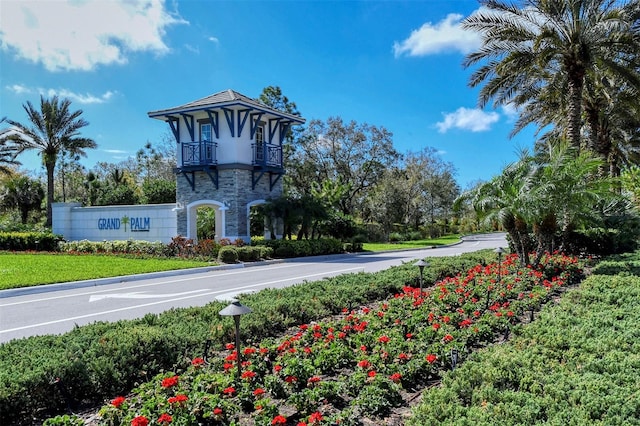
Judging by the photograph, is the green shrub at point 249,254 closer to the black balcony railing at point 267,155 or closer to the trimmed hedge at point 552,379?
the black balcony railing at point 267,155

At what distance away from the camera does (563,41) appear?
621 inches

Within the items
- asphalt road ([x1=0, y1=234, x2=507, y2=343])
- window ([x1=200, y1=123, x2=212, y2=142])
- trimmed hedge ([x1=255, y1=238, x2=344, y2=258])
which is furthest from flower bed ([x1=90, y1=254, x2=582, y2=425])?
window ([x1=200, y1=123, x2=212, y2=142])

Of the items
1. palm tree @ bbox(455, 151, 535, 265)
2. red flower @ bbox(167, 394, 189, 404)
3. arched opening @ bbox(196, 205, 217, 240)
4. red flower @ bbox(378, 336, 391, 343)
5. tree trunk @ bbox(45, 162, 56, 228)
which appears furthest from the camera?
tree trunk @ bbox(45, 162, 56, 228)

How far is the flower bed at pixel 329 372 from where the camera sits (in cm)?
384

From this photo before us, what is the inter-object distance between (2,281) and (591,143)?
69.7 feet

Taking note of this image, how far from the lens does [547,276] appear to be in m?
11.1

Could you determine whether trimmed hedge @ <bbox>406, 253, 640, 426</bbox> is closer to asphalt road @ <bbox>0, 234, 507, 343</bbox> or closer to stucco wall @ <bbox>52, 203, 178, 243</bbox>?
asphalt road @ <bbox>0, 234, 507, 343</bbox>

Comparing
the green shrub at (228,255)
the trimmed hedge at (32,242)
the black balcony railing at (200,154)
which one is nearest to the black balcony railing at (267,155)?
the black balcony railing at (200,154)

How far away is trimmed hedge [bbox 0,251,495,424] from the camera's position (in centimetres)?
422

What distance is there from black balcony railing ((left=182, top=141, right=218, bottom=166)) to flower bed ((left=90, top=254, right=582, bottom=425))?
16582 mm

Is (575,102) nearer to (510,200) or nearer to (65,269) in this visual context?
(510,200)

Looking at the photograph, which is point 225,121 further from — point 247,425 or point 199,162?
point 247,425

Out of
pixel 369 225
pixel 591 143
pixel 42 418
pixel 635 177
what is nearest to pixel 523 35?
pixel 591 143

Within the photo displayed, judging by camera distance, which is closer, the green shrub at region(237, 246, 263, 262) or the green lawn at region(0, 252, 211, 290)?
the green lawn at region(0, 252, 211, 290)
